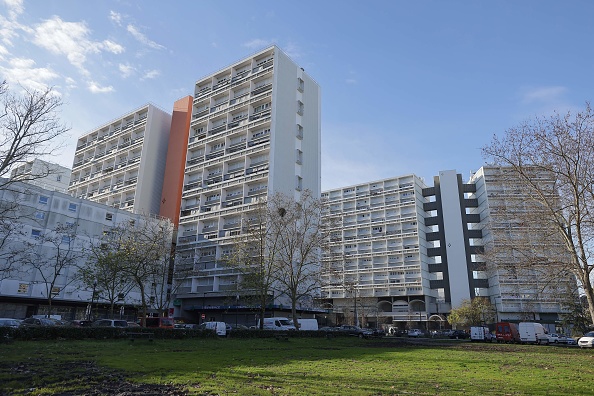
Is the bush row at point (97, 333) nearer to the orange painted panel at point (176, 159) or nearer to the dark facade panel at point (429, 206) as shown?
the orange painted panel at point (176, 159)

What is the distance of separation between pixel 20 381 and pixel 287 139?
2324 inches

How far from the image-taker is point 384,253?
105750 millimetres

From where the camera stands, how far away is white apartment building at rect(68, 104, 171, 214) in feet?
259

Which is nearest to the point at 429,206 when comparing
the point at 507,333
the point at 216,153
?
the point at 216,153

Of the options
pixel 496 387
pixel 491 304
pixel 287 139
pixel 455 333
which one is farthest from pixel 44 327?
pixel 491 304

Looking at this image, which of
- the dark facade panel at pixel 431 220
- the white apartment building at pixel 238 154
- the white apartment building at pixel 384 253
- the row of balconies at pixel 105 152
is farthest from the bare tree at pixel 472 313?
the row of balconies at pixel 105 152

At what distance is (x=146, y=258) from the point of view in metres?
42.3

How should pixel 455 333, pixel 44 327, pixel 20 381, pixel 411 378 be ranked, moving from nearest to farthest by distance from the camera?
1. pixel 20 381
2. pixel 411 378
3. pixel 44 327
4. pixel 455 333

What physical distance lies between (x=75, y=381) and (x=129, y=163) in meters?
76.4

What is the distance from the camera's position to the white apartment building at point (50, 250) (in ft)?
174

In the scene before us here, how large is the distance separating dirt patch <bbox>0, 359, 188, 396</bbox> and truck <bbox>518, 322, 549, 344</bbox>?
4461cm

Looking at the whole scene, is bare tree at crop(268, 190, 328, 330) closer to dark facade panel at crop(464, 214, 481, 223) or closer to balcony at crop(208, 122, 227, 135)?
balcony at crop(208, 122, 227, 135)

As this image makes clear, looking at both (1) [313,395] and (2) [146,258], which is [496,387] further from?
(2) [146,258]

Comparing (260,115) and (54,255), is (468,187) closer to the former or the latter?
(260,115)
